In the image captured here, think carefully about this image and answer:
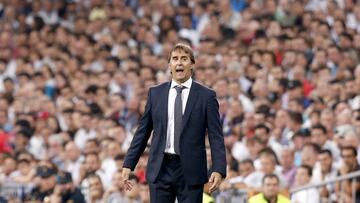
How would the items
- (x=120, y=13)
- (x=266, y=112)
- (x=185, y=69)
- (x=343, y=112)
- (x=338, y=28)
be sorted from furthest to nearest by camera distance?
(x=120, y=13) < (x=338, y=28) < (x=266, y=112) < (x=343, y=112) < (x=185, y=69)

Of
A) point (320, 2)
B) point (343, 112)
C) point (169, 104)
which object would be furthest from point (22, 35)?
point (169, 104)

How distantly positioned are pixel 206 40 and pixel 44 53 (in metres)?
2.86

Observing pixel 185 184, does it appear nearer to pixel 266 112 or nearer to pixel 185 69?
pixel 185 69

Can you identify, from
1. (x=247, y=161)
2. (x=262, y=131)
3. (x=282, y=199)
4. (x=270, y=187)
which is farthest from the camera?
(x=262, y=131)

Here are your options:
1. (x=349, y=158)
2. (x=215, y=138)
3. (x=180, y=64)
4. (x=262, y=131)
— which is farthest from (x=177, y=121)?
(x=262, y=131)

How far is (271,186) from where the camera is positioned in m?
14.3

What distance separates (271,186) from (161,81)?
7190 millimetres

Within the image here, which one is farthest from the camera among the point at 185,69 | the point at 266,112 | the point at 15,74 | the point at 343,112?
the point at 15,74

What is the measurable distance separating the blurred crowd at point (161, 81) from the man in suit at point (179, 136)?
291 centimetres

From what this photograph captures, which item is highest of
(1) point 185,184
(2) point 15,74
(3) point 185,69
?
(2) point 15,74

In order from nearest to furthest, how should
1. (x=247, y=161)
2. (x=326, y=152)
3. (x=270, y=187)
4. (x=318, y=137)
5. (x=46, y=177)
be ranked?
1. (x=270, y=187)
2. (x=326, y=152)
3. (x=247, y=161)
4. (x=46, y=177)
5. (x=318, y=137)

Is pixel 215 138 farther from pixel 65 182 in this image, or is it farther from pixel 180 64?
pixel 65 182

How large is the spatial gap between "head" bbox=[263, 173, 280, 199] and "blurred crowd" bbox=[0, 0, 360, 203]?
774 millimetres

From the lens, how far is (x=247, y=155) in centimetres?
1769
